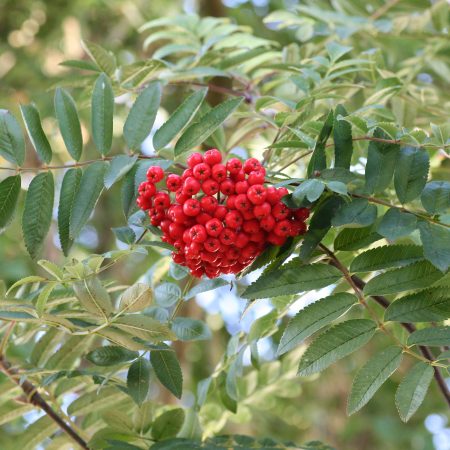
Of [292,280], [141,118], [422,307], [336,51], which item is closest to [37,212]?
[141,118]

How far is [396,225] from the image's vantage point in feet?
4.08

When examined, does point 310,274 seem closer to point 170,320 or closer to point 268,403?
point 170,320

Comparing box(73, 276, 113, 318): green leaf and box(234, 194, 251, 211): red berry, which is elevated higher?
box(234, 194, 251, 211): red berry

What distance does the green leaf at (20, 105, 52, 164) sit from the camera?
4.79ft

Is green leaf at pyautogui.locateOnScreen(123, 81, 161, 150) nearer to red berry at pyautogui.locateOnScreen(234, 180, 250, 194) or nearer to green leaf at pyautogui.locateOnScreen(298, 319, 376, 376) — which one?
red berry at pyautogui.locateOnScreen(234, 180, 250, 194)

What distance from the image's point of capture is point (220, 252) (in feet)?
4.13

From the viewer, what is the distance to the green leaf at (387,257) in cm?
126

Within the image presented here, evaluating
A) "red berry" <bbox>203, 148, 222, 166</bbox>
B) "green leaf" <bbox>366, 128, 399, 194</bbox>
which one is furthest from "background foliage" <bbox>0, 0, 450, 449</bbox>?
"red berry" <bbox>203, 148, 222, 166</bbox>

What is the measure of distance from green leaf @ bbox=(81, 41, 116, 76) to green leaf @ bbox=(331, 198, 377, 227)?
86 centimetres

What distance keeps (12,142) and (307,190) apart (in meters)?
0.62

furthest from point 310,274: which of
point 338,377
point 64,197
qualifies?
point 338,377

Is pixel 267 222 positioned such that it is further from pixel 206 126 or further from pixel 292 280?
pixel 206 126

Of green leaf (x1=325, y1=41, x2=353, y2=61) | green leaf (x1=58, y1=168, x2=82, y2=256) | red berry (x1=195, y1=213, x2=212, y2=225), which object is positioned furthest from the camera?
green leaf (x1=325, y1=41, x2=353, y2=61)

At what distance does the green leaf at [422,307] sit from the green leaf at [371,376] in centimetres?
6
